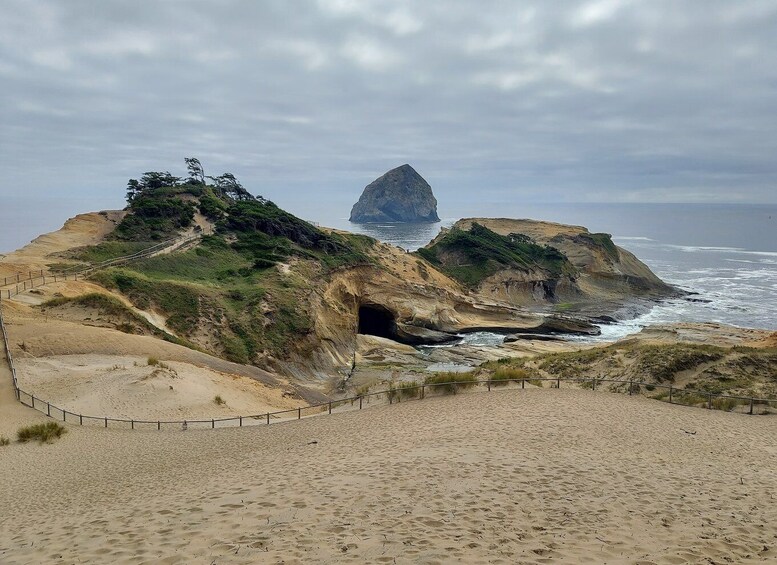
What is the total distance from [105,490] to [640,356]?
22269 millimetres

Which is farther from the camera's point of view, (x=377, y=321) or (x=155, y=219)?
(x=155, y=219)

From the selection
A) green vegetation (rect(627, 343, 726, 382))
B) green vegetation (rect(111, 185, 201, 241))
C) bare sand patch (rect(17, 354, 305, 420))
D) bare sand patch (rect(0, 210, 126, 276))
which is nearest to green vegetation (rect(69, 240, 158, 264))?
bare sand patch (rect(0, 210, 126, 276))

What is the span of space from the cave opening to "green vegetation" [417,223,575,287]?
704 inches

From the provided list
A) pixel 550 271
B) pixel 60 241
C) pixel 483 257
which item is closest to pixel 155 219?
A: pixel 60 241

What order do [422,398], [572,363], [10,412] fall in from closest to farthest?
[10,412] → [422,398] → [572,363]

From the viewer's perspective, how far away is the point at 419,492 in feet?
29.2

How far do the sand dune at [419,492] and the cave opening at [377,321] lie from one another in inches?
1260

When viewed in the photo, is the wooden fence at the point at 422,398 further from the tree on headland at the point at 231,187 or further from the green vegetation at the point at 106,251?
the tree on headland at the point at 231,187

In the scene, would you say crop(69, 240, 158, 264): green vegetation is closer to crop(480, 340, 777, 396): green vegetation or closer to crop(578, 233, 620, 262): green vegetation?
crop(480, 340, 777, 396): green vegetation

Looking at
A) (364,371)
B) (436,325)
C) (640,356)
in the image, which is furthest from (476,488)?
(436,325)

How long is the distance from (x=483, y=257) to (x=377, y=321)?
24.8m

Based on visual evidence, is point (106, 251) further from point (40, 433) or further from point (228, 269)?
point (40, 433)

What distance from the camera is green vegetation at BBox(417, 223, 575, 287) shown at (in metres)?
66.1

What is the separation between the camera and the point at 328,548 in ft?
22.4
